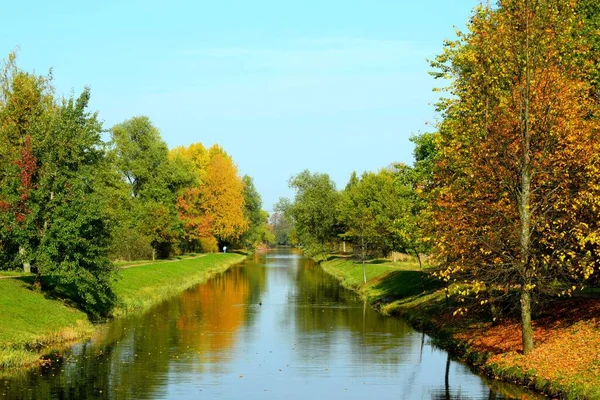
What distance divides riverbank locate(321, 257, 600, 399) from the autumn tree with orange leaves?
61.6 inches

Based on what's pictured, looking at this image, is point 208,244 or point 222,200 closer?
point 222,200

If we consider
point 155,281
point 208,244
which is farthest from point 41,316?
point 208,244

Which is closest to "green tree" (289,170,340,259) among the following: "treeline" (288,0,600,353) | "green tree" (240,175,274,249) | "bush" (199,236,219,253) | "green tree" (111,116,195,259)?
"green tree" (240,175,274,249)

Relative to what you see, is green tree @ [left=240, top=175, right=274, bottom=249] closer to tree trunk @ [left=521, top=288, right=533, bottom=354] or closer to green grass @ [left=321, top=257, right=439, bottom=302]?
green grass @ [left=321, top=257, right=439, bottom=302]

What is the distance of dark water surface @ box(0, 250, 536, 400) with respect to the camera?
1110 inches

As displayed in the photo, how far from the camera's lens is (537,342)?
31.4 meters

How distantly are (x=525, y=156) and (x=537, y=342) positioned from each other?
806 cm

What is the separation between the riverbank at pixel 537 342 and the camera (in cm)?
2658

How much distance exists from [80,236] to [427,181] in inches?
864

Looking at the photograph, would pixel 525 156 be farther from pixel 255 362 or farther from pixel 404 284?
pixel 404 284

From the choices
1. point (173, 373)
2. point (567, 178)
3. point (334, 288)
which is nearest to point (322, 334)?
point (173, 373)

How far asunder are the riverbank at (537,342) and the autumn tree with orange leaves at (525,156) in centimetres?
156

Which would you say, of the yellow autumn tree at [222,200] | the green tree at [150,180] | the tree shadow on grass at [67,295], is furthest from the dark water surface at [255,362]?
the yellow autumn tree at [222,200]

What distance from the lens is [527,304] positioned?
30172mm
